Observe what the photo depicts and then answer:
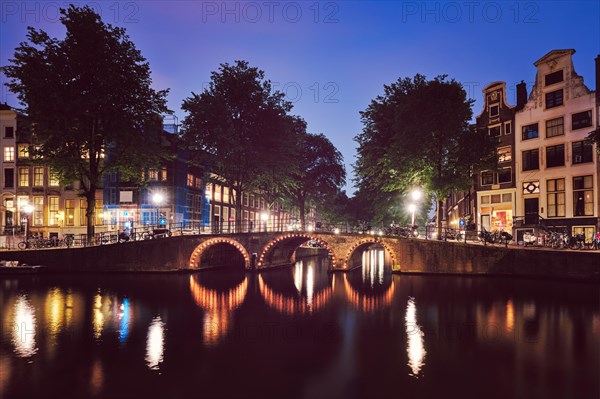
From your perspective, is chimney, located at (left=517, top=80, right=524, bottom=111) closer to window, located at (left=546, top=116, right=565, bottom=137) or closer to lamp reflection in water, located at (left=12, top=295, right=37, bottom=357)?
window, located at (left=546, top=116, right=565, bottom=137)

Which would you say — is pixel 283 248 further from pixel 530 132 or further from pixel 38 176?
pixel 38 176

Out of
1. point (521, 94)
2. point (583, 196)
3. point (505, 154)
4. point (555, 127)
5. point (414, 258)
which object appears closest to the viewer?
point (414, 258)

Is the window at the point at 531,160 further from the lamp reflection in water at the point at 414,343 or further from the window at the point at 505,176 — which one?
the lamp reflection in water at the point at 414,343

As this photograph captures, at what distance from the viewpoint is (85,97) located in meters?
38.0

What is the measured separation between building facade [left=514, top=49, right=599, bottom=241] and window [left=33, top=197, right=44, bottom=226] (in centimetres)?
5244

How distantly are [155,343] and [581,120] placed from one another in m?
40.6

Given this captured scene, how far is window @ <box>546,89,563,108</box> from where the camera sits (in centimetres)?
4151

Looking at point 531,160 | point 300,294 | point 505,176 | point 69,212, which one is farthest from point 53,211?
point 531,160

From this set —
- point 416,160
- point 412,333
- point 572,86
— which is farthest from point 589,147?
point 412,333

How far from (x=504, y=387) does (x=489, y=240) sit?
87.7ft

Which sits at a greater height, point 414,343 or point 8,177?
point 8,177

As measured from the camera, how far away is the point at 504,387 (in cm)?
1233

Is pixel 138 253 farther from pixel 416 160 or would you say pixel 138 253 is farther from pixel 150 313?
pixel 416 160

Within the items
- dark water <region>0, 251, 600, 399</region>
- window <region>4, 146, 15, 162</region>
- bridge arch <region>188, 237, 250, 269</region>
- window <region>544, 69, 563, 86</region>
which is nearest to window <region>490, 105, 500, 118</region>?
window <region>544, 69, 563, 86</region>
